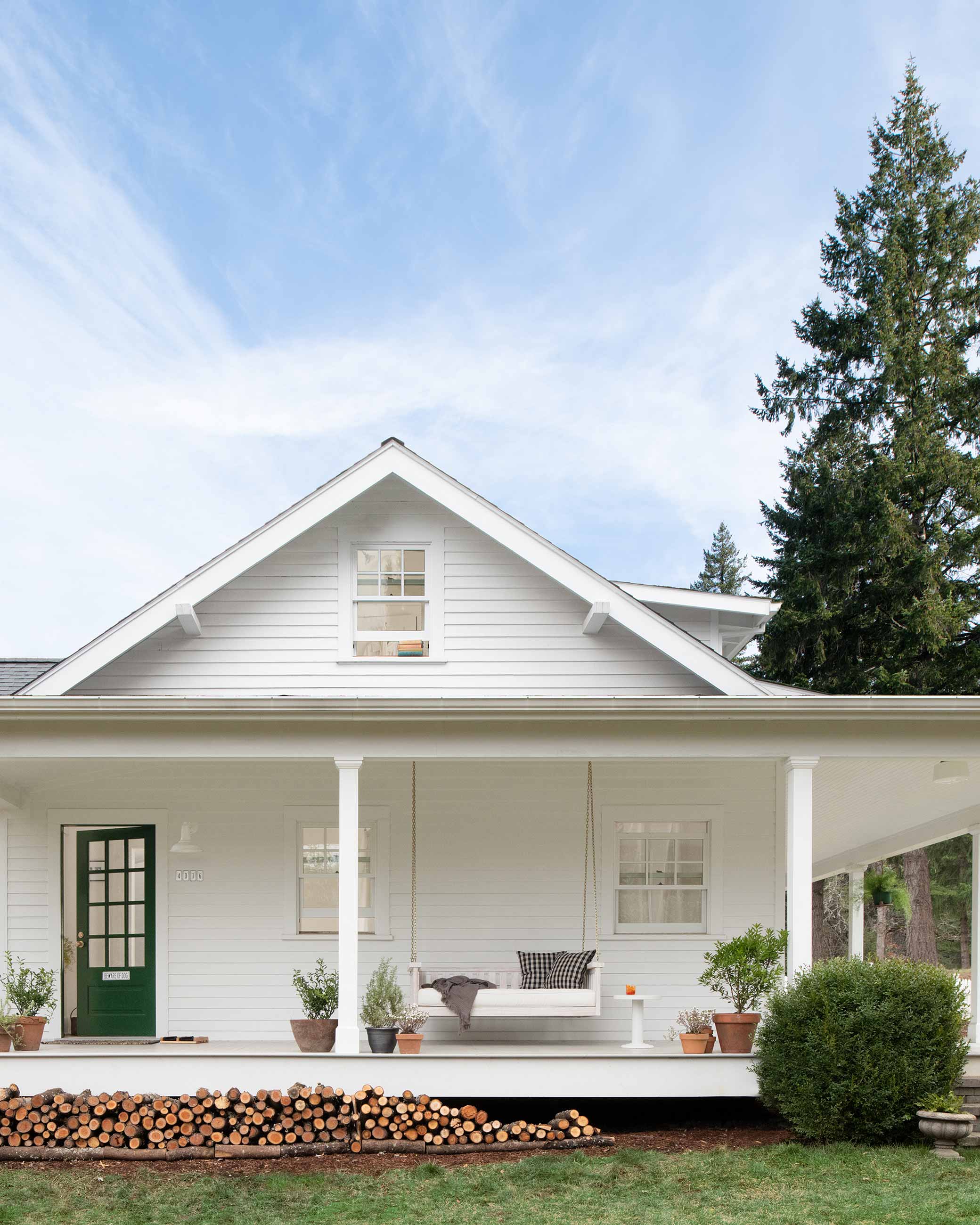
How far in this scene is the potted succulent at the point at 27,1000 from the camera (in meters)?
8.61

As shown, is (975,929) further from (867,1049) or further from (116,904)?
(116,904)

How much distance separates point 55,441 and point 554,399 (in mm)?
12400

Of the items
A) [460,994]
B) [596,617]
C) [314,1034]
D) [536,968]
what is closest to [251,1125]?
[314,1034]

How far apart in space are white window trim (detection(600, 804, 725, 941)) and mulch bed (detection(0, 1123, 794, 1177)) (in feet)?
6.78

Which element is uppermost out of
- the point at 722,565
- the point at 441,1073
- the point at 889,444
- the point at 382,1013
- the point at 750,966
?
the point at 722,565

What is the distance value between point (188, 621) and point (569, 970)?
14.1 ft

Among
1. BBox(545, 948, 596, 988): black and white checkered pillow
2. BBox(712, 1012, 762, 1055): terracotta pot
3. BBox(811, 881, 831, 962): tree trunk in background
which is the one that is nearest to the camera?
BBox(712, 1012, 762, 1055): terracotta pot

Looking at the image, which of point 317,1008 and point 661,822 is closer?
point 317,1008

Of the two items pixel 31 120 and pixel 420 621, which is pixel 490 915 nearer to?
pixel 420 621

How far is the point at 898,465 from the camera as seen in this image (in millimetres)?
20391

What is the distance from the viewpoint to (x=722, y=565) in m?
38.1

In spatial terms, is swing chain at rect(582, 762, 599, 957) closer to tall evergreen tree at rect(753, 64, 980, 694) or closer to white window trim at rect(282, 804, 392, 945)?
white window trim at rect(282, 804, 392, 945)

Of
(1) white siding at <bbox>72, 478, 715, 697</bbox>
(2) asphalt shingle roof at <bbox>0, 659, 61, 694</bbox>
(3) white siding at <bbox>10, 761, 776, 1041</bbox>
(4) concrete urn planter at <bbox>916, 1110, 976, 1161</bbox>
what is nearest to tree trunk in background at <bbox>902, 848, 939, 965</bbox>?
(3) white siding at <bbox>10, 761, 776, 1041</bbox>

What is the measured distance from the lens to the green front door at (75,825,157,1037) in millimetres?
10078
